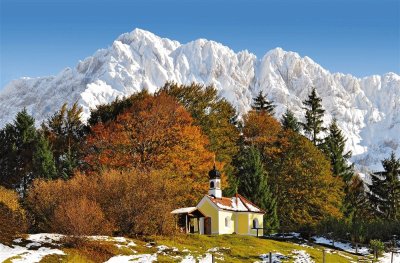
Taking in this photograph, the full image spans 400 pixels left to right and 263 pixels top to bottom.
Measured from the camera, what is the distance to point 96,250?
3294cm

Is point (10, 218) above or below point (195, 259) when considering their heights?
above

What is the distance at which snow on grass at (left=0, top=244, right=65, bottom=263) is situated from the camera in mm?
29142

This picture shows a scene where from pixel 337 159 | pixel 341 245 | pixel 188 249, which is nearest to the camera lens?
pixel 188 249

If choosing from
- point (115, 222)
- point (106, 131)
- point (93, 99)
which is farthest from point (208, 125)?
point (93, 99)

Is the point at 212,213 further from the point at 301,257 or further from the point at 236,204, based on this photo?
the point at 301,257

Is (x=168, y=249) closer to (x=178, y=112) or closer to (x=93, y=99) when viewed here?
(x=178, y=112)

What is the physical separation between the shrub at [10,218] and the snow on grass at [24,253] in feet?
3.57

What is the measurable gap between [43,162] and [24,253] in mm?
33347

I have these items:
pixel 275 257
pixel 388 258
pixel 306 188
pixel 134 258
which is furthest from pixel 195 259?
pixel 306 188

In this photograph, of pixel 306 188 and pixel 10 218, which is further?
pixel 306 188

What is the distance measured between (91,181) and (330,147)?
147ft

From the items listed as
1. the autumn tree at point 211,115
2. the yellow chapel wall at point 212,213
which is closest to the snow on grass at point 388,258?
the yellow chapel wall at point 212,213

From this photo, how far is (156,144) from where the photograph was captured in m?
56.3

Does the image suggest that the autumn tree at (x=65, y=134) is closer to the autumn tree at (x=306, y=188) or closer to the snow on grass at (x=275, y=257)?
the autumn tree at (x=306, y=188)
